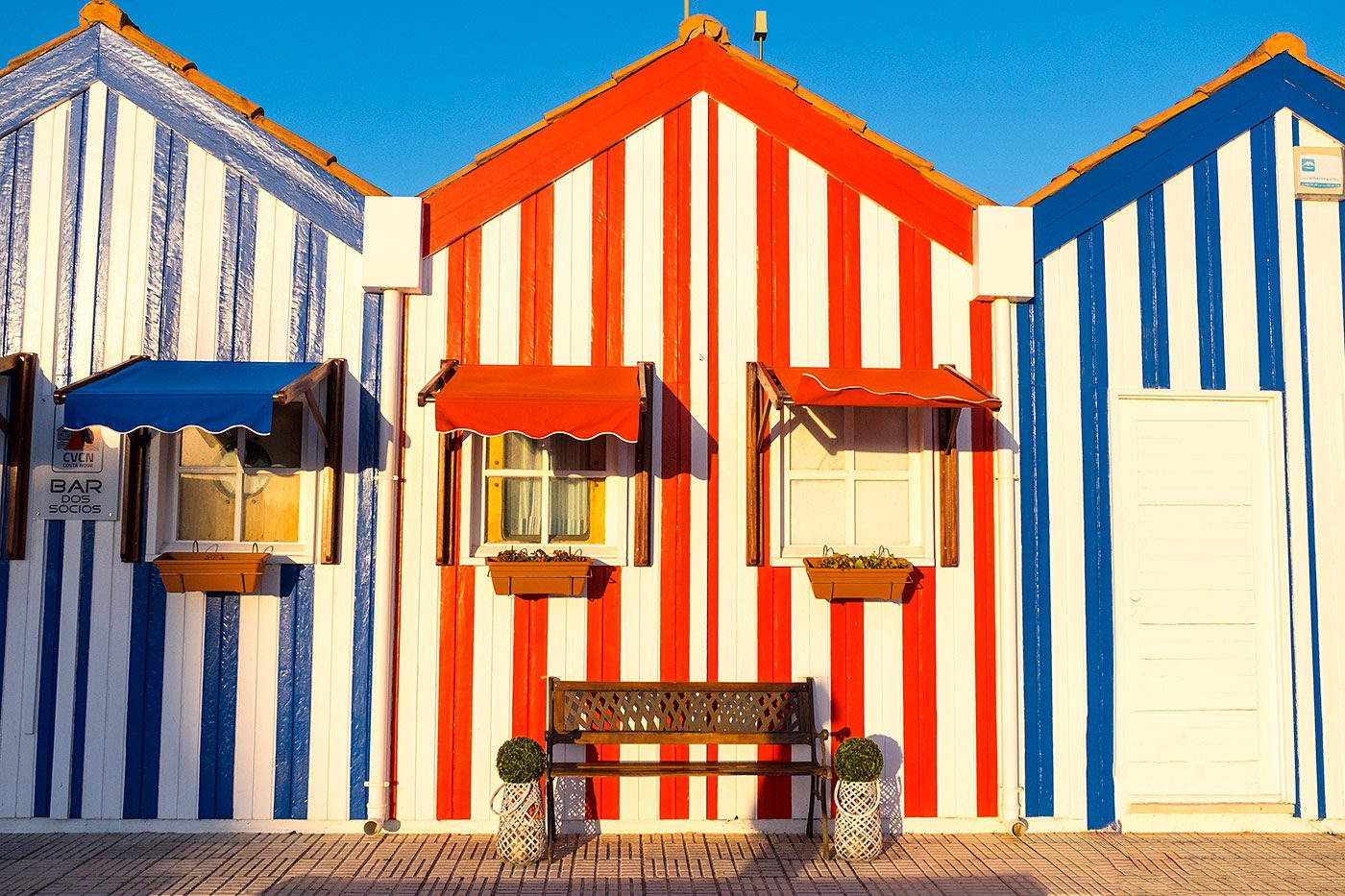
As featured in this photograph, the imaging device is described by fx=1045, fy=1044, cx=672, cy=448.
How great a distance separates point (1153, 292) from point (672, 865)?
14.7ft

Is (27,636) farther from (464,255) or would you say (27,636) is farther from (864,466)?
(864,466)

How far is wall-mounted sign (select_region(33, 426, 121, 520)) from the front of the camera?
621 cm

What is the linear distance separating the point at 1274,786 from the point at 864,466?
10.4ft

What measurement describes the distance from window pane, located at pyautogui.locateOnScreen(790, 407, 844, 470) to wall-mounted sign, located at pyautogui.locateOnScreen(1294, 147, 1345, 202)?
3.25 metres

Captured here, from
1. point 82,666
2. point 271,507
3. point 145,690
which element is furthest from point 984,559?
point 82,666

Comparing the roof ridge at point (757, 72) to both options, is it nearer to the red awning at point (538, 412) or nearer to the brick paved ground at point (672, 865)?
the red awning at point (538, 412)

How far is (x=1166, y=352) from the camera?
6484mm

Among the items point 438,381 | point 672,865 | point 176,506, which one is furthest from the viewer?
point 176,506

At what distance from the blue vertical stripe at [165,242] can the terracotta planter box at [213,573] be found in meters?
1.32

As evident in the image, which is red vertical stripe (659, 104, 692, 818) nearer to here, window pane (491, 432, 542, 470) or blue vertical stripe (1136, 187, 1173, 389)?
window pane (491, 432, 542, 470)

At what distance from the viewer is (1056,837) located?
20.2 ft

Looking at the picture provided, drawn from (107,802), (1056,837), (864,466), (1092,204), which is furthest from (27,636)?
(1092,204)

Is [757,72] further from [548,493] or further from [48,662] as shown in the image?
[48,662]

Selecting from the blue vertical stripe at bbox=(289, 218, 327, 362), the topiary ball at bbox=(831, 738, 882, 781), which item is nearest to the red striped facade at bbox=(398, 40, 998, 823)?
the topiary ball at bbox=(831, 738, 882, 781)
